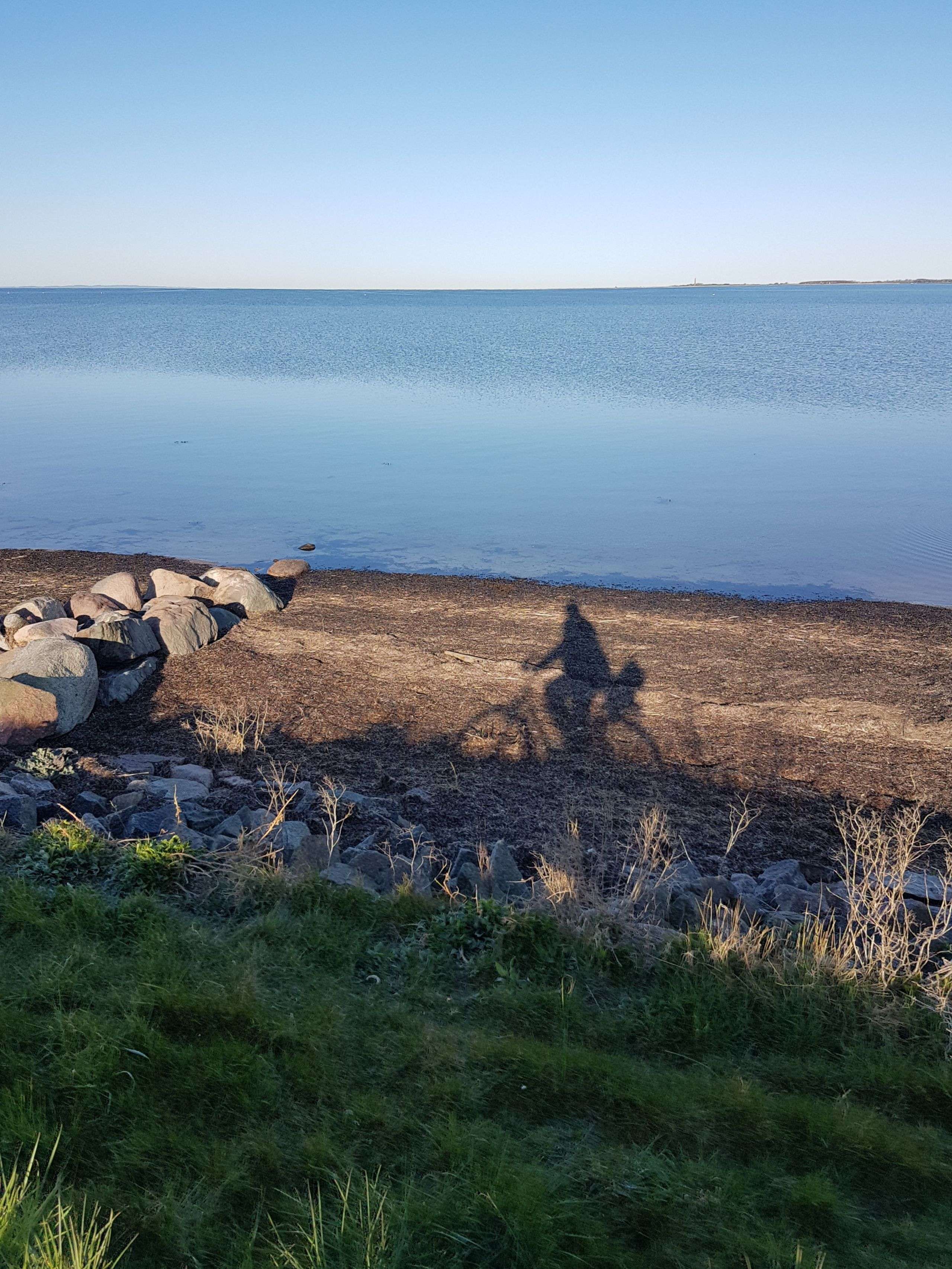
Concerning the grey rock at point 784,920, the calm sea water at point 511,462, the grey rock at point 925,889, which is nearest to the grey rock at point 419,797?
the grey rock at point 784,920

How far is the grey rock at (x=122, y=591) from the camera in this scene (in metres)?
9.62

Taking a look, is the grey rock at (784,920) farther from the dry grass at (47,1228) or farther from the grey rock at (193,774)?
the grey rock at (193,774)

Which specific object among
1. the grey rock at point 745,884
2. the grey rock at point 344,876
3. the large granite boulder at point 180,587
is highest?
the large granite boulder at point 180,587

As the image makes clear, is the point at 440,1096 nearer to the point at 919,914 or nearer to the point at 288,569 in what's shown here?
the point at 919,914

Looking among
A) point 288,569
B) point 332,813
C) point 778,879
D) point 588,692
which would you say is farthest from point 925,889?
point 288,569

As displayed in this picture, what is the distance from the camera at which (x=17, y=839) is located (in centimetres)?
481

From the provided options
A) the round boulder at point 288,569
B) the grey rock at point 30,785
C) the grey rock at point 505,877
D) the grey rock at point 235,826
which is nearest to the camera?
the grey rock at point 505,877

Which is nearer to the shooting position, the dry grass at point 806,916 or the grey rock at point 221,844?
the dry grass at point 806,916

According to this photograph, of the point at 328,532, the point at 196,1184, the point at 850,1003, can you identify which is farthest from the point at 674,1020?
the point at 328,532

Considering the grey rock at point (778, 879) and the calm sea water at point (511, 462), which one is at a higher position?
the calm sea water at point (511, 462)

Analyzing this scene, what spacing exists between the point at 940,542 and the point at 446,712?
34.0 ft

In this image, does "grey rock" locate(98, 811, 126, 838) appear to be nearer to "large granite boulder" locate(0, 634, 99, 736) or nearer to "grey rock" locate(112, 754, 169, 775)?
"grey rock" locate(112, 754, 169, 775)

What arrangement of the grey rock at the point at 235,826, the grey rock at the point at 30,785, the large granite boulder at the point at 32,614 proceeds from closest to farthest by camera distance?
1. the grey rock at the point at 235,826
2. the grey rock at the point at 30,785
3. the large granite boulder at the point at 32,614

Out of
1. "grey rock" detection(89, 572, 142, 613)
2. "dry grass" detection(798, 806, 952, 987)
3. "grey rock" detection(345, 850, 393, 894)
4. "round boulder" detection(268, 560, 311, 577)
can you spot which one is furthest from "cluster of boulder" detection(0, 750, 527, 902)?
"round boulder" detection(268, 560, 311, 577)
